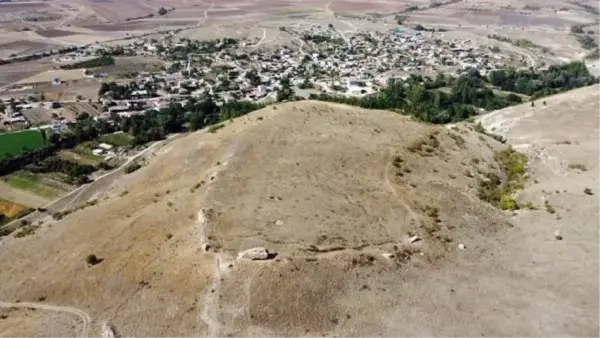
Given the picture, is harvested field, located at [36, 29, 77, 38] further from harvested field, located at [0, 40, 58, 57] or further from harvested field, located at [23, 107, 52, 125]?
harvested field, located at [23, 107, 52, 125]

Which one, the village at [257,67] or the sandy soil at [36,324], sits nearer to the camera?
the sandy soil at [36,324]

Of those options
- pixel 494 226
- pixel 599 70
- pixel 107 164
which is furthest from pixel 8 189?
pixel 599 70

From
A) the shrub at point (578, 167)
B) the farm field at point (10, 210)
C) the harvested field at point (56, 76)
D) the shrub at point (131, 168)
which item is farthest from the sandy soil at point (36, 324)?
the harvested field at point (56, 76)

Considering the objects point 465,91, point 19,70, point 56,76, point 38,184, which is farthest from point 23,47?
point 465,91

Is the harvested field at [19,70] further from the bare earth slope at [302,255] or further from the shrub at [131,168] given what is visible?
the bare earth slope at [302,255]

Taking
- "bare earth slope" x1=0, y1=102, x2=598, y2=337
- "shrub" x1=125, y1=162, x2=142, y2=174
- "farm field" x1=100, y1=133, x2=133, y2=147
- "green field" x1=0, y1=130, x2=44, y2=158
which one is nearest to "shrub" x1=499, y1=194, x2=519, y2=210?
"bare earth slope" x1=0, y1=102, x2=598, y2=337

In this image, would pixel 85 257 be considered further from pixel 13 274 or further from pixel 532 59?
pixel 532 59

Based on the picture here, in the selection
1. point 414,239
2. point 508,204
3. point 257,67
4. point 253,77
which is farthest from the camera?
point 257,67

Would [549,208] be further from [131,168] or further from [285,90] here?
[285,90]
